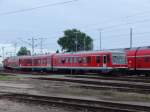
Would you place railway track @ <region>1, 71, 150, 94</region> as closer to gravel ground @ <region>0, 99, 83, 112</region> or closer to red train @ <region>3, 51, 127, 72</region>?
gravel ground @ <region>0, 99, 83, 112</region>

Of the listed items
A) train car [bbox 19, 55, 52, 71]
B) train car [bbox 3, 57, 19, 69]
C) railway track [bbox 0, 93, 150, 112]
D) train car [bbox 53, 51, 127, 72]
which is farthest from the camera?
train car [bbox 3, 57, 19, 69]

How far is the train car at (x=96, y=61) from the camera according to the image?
4394 centimetres

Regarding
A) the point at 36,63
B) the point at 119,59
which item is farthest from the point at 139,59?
the point at 36,63

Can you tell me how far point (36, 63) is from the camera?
60.9m

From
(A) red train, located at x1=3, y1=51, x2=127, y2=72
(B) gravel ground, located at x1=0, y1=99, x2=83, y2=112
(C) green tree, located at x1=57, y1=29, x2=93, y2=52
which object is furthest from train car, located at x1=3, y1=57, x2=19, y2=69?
(C) green tree, located at x1=57, y1=29, x2=93, y2=52

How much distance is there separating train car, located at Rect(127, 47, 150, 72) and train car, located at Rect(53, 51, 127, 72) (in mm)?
749

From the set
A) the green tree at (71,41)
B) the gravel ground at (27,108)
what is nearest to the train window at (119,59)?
the gravel ground at (27,108)

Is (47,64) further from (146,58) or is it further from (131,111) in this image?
(131,111)

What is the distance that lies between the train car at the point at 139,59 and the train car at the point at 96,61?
0.75 meters

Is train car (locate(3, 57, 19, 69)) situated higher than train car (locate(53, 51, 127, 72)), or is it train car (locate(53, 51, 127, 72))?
train car (locate(53, 51, 127, 72))

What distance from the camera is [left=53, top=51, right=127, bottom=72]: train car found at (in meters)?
43.9

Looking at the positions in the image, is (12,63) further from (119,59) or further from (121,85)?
(121,85)

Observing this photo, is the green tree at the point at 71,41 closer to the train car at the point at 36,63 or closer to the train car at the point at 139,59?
the train car at the point at 36,63

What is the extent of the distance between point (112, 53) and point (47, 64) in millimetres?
15294
